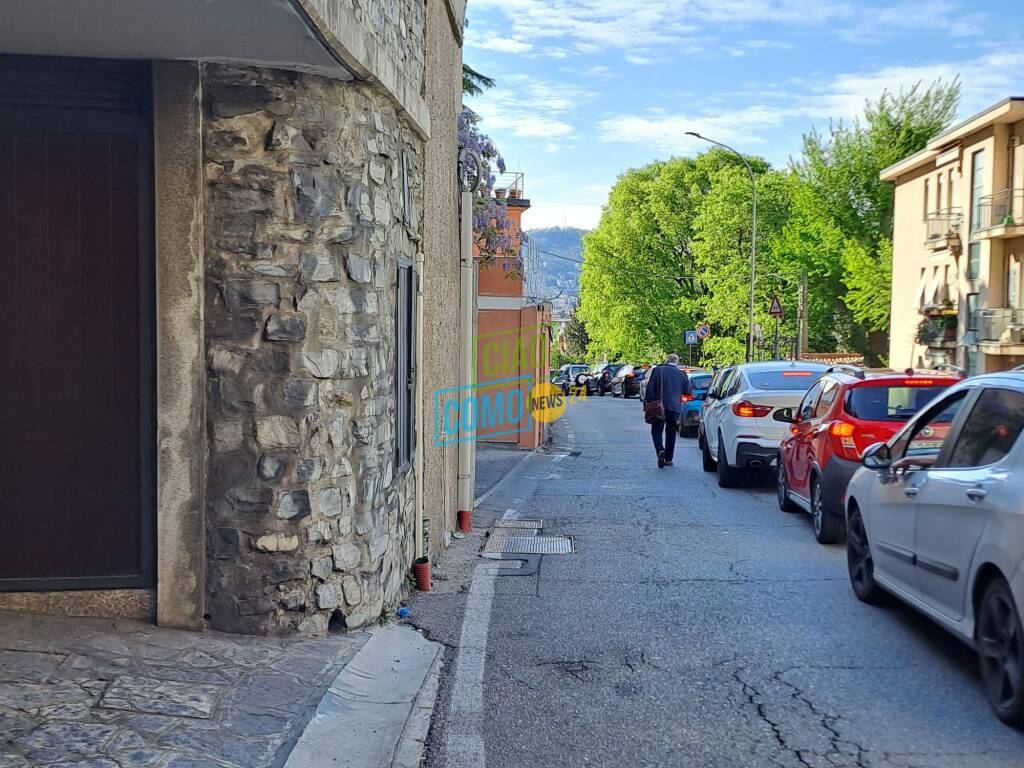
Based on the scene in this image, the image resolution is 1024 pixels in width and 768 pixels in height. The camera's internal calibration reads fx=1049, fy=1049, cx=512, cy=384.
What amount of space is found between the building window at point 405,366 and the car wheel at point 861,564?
10.5 feet

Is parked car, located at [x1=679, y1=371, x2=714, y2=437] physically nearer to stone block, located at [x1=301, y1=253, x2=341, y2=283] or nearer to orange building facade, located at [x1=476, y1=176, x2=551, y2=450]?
orange building facade, located at [x1=476, y1=176, x2=551, y2=450]

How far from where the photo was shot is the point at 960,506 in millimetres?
5316

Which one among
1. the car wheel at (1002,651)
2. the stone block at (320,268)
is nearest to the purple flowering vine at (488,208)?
the stone block at (320,268)

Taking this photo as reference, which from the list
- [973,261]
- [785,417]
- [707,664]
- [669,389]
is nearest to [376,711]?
[707,664]

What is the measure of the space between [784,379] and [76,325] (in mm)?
10806

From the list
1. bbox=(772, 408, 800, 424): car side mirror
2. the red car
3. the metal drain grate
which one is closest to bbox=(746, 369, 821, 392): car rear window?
bbox=(772, 408, 800, 424): car side mirror

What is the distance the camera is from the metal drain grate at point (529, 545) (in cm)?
932

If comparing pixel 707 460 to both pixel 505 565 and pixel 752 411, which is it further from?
pixel 505 565

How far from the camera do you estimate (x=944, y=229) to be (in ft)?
120

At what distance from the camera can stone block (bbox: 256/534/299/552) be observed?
18.0ft

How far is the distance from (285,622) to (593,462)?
13.1m

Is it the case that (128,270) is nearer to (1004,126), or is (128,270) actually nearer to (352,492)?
(352,492)

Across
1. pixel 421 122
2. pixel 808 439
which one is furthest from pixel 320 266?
pixel 808 439

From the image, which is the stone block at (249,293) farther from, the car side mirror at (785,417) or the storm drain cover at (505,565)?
the car side mirror at (785,417)
